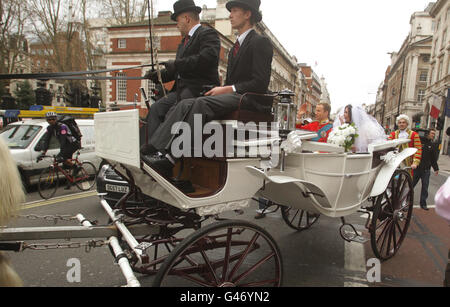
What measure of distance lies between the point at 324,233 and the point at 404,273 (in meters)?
1.47

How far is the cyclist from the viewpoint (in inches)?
300

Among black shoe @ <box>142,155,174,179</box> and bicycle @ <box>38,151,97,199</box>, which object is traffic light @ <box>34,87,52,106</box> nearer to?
bicycle @ <box>38,151,97,199</box>

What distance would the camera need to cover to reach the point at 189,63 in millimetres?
2824

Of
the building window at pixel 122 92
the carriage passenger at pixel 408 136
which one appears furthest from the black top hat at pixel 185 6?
the building window at pixel 122 92

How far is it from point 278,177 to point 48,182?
22.5 ft

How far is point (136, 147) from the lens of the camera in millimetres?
2105

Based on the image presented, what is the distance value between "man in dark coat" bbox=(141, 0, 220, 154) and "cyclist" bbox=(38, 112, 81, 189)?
567 cm

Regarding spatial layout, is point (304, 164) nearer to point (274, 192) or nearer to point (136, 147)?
point (274, 192)

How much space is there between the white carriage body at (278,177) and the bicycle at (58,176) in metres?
5.50

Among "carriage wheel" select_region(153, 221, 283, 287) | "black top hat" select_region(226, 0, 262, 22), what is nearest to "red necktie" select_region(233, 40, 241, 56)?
"black top hat" select_region(226, 0, 262, 22)

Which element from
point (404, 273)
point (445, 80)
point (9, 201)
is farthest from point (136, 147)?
point (445, 80)

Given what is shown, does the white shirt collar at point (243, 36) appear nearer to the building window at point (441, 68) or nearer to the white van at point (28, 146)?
the white van at point (28, 146)

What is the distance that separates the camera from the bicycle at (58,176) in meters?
7.22

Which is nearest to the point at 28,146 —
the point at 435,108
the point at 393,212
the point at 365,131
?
the point at 365,131
